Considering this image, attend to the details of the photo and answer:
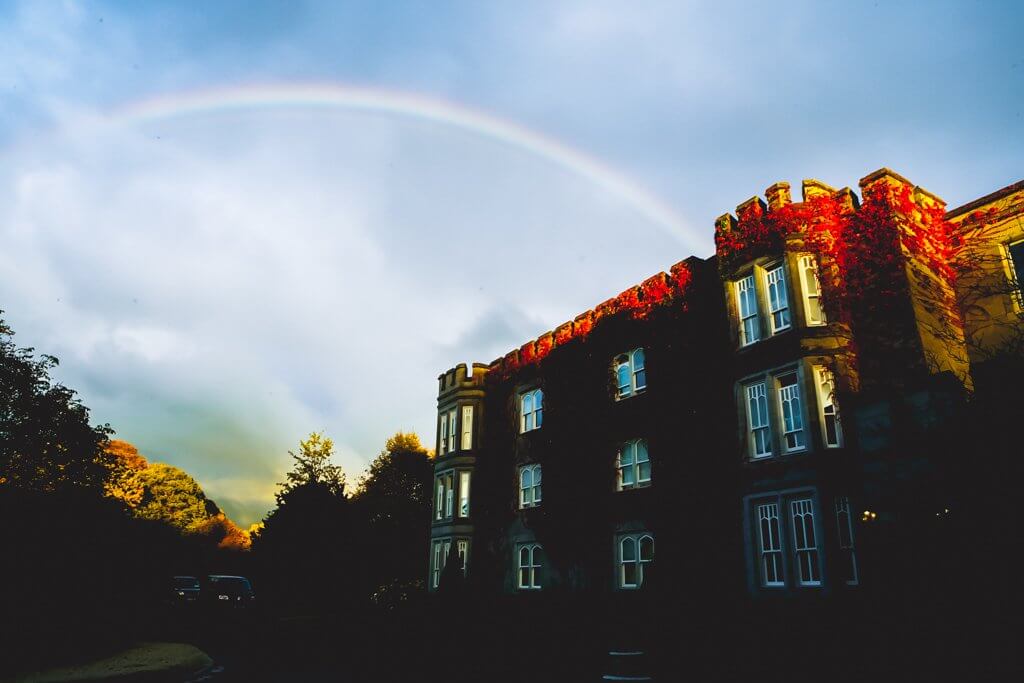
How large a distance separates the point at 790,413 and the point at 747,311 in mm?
3543

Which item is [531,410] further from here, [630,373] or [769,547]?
[769,547]

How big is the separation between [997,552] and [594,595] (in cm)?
1303

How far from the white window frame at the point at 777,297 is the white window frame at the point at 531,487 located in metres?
12.0

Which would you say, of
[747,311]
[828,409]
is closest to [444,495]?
[747,311]

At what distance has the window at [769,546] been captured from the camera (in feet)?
53.7

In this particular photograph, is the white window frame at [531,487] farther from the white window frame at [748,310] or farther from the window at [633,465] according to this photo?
the white window frame at [748,310]

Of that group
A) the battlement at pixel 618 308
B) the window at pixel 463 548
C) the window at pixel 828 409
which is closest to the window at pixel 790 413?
the window at pixel 828 409

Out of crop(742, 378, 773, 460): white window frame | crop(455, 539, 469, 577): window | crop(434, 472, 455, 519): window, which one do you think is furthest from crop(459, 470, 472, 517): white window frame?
crop(742, 378, 773, 460): white window frame

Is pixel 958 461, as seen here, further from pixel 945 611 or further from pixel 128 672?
pixel 128 672

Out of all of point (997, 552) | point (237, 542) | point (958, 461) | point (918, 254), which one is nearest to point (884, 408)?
point (958, 461)

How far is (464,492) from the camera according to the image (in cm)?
3117

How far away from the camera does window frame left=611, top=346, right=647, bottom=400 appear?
2303 centimetres

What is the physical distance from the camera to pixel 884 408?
45.7 ft

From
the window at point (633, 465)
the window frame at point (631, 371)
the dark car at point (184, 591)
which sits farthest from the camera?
the dark car at point (184, 591)
